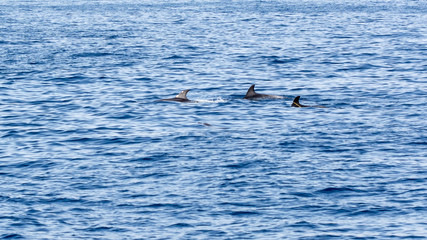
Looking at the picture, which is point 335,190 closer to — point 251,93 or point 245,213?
point 245,213

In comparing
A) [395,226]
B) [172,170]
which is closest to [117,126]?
[172,170]

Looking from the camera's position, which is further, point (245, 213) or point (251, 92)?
point (251, 92)

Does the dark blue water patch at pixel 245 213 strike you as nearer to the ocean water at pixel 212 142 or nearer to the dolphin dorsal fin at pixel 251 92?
the ocean water at pixel 212 142

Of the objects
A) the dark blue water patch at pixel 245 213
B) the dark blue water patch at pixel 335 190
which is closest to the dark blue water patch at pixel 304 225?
the dark blue water patch at pixel 245 213

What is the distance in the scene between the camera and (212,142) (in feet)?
86.3

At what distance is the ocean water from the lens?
18.9m

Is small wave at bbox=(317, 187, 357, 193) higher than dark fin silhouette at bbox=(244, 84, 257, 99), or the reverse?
small wave at bbox=(317, 187, 357, 193)

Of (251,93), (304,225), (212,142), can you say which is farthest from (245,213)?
(251,93)

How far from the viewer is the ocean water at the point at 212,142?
1888 cm

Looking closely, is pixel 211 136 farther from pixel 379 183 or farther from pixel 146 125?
pixel 379 183

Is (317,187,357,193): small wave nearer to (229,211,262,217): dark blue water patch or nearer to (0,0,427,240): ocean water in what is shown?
(0,0,427,240): ocean water

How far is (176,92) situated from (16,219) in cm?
1896

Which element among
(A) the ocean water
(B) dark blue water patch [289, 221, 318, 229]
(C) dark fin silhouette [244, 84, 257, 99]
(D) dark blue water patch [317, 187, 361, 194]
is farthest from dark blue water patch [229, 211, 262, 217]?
(C) dark fin silhouette [244, 84, 257, 99]

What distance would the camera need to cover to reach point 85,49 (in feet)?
180
